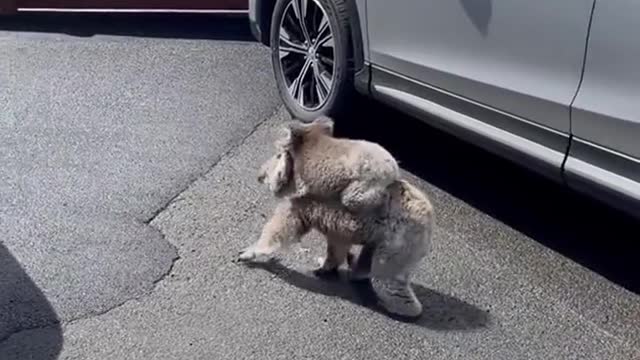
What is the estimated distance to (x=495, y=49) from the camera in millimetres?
4230

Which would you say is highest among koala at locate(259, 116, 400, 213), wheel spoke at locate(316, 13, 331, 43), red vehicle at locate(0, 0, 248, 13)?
koala at locate(259, 116, 400, 213)

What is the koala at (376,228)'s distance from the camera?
3.71 meters

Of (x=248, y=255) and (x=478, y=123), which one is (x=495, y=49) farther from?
(x=248, y=255)

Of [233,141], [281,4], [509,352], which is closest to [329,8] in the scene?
[281,4]

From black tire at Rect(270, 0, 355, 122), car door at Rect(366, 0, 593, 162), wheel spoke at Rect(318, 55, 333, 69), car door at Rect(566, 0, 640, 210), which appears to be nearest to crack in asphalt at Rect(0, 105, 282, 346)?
black tire at Rect(270, 0, 355, 122)

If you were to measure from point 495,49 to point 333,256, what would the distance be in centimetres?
107

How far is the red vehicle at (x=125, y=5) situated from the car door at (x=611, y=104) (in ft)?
14.7

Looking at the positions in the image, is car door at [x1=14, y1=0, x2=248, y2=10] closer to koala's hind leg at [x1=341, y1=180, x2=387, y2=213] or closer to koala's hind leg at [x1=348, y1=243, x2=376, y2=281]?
koala's hind leg at [x1=348, y1=243, x2=376, y2=281]

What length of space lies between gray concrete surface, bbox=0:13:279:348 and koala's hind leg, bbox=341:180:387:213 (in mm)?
866

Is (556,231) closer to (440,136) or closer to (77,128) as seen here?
(440,136)

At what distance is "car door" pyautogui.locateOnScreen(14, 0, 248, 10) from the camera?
25.9ft

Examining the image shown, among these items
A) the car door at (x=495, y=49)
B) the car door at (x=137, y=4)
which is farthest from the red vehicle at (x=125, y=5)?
the car door at (x=495, y=49)

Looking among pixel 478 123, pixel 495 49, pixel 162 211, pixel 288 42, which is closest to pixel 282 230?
pixel 162 211

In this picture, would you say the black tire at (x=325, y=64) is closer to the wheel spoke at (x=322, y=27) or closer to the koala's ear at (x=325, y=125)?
the wheel spoke at (x=322, y=27)
